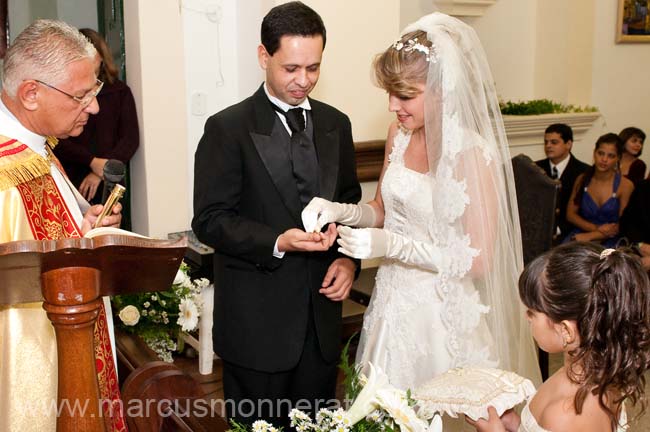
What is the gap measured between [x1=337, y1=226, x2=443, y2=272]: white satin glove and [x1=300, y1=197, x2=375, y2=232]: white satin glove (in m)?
0.08

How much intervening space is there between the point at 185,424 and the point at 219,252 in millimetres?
935

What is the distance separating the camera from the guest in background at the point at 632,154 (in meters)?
7.07

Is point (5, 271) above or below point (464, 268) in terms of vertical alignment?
above

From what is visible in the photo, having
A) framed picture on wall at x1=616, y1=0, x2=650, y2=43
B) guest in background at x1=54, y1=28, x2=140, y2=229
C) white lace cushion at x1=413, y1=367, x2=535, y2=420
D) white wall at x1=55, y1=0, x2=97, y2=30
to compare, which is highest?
framed picture on wall at x1=616, y1=0, x2=650, y2=43

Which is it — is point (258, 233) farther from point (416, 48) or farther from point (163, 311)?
point (163, 311)

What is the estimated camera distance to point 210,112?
4816 mm

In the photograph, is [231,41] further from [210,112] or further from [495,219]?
[495,219]

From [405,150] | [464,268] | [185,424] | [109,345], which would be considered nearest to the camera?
[185,424]

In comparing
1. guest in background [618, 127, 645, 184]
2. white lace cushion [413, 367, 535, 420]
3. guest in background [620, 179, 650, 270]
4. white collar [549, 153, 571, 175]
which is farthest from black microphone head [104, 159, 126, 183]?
guest in background [618, 127, 645, 184]

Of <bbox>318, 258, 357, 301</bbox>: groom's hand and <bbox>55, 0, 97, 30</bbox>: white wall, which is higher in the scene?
<bbox>55, 0, 97, 30</bbox>: white wall

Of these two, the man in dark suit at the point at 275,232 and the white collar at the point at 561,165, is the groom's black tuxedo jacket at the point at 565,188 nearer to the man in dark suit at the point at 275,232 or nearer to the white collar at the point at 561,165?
the white collar at the point at 561,165

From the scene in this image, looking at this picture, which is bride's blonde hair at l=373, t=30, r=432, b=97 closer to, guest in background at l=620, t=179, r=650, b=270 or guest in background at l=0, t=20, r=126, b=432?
guest in background at l=0, t=20, r=126, b=432

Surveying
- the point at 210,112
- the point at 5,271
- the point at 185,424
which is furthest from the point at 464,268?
the point at 210,112

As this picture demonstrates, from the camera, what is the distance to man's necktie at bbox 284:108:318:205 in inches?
103
